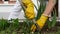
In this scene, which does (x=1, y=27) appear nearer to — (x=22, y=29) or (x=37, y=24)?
(x=22, y=29)

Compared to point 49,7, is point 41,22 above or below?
below

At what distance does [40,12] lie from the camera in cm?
224

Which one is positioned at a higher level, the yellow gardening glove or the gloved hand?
the gloved hand

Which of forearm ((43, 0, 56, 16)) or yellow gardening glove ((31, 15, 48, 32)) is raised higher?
forearm ((43, 0, 56, 16))

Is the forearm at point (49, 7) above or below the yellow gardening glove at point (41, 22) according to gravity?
above

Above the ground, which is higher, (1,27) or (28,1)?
(28,1)

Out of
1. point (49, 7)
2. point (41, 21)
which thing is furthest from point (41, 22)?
point (49, 7)

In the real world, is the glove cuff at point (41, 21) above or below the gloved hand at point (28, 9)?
below

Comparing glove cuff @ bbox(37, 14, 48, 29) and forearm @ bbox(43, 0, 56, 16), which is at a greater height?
forearm @ bbox(43, 0, 56, 16)

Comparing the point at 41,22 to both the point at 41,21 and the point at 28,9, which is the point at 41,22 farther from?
the point at 28,9

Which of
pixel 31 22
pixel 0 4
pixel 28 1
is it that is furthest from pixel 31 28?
pixel 0 4

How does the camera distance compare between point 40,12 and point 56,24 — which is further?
point 56,24

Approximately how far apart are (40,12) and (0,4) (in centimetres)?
429

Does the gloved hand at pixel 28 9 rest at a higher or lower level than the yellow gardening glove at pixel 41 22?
higher
